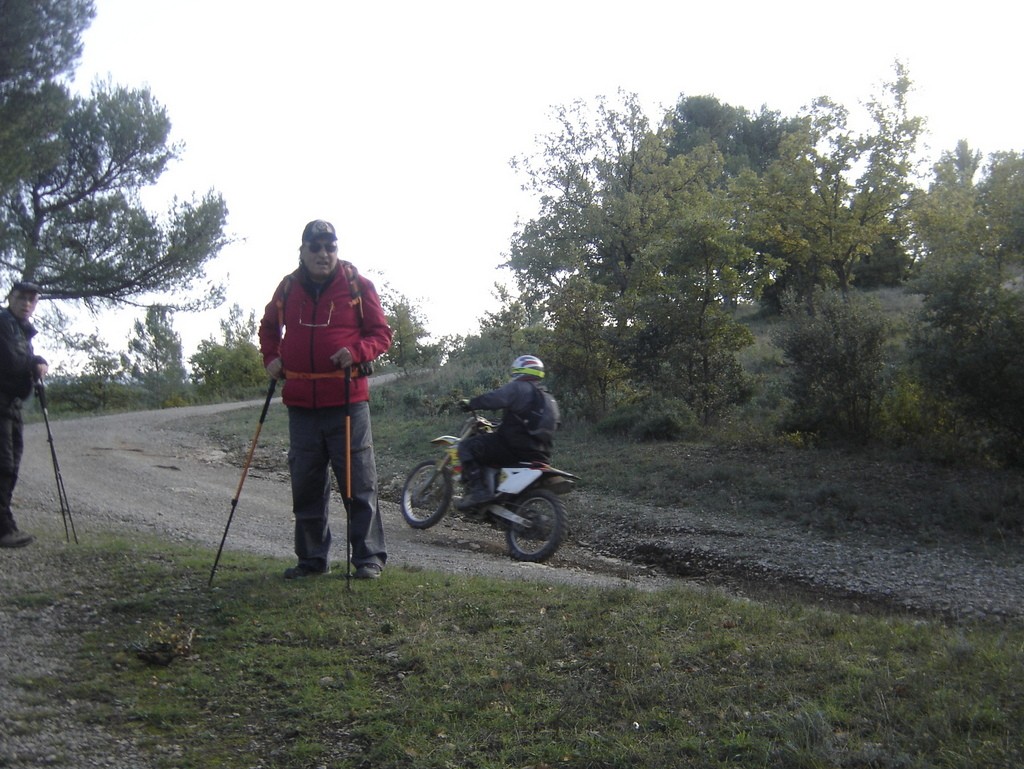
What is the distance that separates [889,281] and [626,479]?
3233 cm

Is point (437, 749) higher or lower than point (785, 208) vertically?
lower

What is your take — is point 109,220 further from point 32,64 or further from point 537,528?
point 537,528

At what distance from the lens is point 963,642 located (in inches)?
179

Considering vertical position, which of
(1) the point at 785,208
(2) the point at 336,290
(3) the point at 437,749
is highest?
(1) the point at 785,208

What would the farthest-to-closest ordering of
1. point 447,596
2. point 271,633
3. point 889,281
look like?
point 889,281 → point 447,596 → point 271,633

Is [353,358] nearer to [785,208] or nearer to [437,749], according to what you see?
[437,749]

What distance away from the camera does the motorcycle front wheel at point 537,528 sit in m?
9.28

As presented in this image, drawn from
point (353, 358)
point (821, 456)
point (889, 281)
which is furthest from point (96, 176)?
point (889, 281)

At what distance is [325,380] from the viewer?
20.6 feet

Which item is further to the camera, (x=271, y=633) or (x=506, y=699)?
(x=271, y=633)

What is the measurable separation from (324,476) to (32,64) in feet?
46.2

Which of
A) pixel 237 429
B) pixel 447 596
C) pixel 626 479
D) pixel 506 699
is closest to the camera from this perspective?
pixel 506 699

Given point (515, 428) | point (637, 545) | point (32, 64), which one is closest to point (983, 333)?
point (637, 545)

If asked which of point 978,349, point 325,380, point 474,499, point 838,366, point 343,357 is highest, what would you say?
point 978,349
